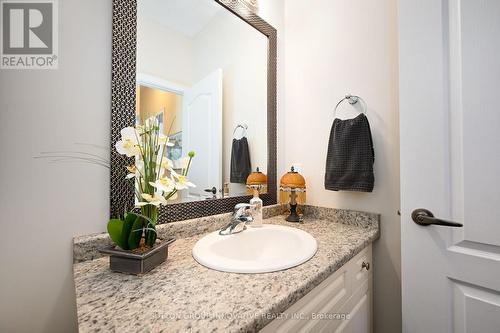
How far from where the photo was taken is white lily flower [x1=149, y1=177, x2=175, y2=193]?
0.62 metres

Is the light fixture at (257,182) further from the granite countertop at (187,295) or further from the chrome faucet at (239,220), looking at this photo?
the granite countertop at (187,295)

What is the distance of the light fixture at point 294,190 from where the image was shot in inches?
47.1

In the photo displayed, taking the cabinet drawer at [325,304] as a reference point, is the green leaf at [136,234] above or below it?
above

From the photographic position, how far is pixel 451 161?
0.73 metres

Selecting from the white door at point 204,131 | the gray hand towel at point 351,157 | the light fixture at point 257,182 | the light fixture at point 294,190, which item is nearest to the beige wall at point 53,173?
the white door at point 204,131

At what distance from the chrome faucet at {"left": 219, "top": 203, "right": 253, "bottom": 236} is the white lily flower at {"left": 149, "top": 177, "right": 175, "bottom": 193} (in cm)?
36

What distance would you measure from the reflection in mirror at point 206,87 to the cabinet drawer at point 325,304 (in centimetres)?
57

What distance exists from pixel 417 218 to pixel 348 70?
81 cm

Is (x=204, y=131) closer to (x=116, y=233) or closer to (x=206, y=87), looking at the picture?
(x=206, y=87)

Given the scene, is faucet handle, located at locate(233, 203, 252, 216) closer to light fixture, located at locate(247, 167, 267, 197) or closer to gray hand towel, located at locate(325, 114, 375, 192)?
light fixture, located at locate(247, 167, 267, 197)

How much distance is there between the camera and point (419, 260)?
2.58 feet

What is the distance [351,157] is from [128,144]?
95cm

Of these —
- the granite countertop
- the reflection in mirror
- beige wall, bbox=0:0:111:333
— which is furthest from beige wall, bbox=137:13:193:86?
the granite countertop

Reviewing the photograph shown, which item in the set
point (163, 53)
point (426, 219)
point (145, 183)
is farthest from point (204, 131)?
point (426, 219)
